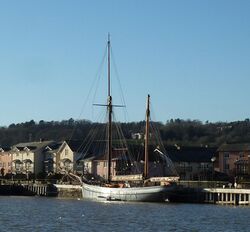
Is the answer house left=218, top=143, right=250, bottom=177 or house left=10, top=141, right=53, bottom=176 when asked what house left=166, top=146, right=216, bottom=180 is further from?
house left=10, top=141, right=53, bottom=176

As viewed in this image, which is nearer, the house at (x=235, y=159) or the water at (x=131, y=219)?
the water at (x=131, y=219)

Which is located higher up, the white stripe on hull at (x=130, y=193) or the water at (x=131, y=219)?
the white stripe on hull at (x=130, y=193)

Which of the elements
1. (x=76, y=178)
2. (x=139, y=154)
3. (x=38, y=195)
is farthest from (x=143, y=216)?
(x=139, y=154)

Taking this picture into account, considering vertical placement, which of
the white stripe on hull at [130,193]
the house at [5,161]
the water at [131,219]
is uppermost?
the house at [5,161]

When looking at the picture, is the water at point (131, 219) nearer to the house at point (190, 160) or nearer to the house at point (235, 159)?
the house at point (235, 159)

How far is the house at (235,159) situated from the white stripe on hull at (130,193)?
34.7 meters

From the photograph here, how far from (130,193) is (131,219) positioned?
96.3 ft

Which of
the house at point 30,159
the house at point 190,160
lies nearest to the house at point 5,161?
the house at point 30,159

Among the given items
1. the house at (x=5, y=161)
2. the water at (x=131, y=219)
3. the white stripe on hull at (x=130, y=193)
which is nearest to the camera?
the water at (x=131, y=219)

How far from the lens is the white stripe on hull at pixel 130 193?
87.1 m

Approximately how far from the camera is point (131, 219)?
60469mm

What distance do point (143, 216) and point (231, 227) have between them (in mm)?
11286

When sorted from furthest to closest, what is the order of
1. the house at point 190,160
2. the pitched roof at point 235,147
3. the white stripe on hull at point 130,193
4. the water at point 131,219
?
the house at point 190,160, the pitched roof at point 235,147, the white stripe on hull at point 130,193, the water at point 131,219

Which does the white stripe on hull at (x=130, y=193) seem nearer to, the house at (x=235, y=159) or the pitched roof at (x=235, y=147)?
the house at (x=235, y=159)
